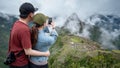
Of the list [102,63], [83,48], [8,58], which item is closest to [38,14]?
[8,58]

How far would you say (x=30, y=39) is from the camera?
733 cm

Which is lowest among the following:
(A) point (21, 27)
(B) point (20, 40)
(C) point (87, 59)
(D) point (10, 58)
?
(C) point (87, 59)

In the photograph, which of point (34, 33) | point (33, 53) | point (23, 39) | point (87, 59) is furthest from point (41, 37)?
point (87, 59)

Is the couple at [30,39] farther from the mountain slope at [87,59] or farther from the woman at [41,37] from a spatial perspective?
the mountain slope at [87,59]

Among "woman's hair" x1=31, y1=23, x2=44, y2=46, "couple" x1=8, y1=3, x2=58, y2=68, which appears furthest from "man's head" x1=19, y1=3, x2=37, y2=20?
"woman's hair" x1=31, y1=23, x2=44, y2=46

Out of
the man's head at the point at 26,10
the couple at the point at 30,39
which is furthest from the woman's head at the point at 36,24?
the man's head at the point at 26,10

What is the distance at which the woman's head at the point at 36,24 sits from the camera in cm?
725

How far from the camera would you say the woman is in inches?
287

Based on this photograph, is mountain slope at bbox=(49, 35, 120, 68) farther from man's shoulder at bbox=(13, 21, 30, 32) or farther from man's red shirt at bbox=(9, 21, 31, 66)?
man's shoulder at bbox=(13, 21, 30, 32)

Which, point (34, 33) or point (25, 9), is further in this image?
point (34, 33)

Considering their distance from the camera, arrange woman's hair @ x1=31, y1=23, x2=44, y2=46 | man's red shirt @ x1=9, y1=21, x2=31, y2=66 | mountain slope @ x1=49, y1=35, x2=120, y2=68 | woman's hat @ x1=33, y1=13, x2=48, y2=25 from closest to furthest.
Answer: man's red shirt @ x1=9, y1=21, x2=31, y2=66 → woman's hat @ x1=33, y1=13, x2=48, y2=25 → woman's hair @ x1=31, y1=23, x2=44, y2=46 → mountain slope @ x1=49, y1=35, x2=120, y2=68

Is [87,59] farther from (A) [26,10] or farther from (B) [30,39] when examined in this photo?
(A) [26,10]

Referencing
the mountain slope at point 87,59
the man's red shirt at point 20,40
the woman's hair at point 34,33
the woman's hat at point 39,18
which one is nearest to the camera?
the man's red shirt at point 20,40

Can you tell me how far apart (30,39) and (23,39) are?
251mm
